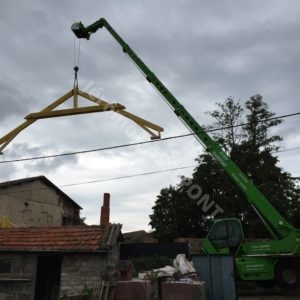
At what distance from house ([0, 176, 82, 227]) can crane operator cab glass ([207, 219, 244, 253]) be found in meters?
18.3

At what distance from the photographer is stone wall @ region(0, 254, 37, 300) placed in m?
14.1

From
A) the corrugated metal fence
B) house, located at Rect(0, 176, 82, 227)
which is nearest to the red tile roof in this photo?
the corrugated metal fence

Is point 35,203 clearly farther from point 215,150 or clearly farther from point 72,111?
point 215,150

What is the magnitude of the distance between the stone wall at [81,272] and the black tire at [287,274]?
5.96 metres

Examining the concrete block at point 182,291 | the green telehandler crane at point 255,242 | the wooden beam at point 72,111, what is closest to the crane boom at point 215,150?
the green telehandler crane at point 255,242

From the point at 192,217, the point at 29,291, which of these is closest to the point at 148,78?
the point at 29,291

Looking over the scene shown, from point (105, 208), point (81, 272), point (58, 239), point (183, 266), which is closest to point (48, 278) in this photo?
point (58, 239)

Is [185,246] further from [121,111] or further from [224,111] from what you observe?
[224,111]

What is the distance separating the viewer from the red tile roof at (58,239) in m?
14.0

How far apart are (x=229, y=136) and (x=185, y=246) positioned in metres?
17.2

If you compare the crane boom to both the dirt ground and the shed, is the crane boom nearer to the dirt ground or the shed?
the dirt ground

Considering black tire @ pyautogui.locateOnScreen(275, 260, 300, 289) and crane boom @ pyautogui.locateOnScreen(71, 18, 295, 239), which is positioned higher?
crane boom @ pyautogui.locateOnScreen(71, 18, 295, 239)

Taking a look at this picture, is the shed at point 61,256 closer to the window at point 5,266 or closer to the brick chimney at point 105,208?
the window at point 5,266

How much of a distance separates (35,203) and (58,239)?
58.4ft
